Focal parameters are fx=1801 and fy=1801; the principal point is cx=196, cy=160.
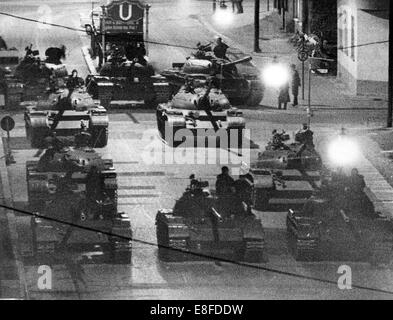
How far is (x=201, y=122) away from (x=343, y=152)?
7820 millimetres

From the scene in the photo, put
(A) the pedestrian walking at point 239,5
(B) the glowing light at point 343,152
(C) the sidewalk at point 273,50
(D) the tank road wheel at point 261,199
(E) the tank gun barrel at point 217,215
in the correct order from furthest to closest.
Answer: (A) the pedestrian walking at point 239,5 < (C) the sidewalk at point 273,50 < (B) the glowing light at point 343,152 < (D) the tank road wheel at point 261,199 < (E) the tank gun barrel at point 217,215

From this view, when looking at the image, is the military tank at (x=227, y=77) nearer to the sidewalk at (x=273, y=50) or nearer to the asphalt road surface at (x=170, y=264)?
the asphalt road surface at (x=170, y=264)

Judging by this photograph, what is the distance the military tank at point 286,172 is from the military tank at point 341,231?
151 inches

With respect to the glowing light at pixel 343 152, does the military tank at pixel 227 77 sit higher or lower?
higher

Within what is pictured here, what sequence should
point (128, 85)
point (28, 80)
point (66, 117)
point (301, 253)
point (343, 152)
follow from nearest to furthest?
point (301, 253)
point (343, 152)
point (66, 117)
point (128, 85)
point (28, 80)

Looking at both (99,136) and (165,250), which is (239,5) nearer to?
(99,136)

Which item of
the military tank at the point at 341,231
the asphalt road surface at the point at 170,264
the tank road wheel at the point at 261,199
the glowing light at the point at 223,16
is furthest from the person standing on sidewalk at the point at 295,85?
the glowing light at the point at 223,16

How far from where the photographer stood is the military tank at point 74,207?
4250 centimetres

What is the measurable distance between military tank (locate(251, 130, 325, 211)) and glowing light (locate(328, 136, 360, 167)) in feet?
2.43

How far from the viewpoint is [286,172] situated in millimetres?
50344

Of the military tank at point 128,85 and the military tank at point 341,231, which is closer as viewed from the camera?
the military tank at point 341,231

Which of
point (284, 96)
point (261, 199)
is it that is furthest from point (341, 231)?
point (284, 96)

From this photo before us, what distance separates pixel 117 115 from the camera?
2522 inches
